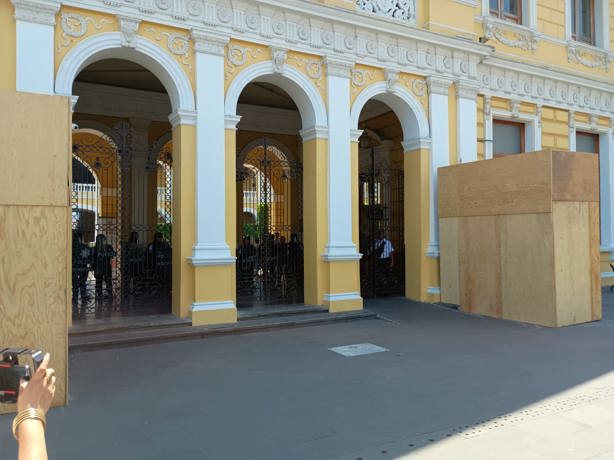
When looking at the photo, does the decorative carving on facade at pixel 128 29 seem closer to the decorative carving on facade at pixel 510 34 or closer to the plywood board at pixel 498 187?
the plywood board at pixel 498 187

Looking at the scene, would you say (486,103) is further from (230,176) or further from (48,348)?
(48,348)

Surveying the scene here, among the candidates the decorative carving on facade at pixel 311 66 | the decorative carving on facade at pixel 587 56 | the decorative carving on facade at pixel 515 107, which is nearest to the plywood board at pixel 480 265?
the decorative carving on facade at pixel 311 66

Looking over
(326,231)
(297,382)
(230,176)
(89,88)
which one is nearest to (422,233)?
(326,231)

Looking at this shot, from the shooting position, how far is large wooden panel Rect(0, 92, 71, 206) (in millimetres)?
4648

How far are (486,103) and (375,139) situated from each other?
3.80 meters

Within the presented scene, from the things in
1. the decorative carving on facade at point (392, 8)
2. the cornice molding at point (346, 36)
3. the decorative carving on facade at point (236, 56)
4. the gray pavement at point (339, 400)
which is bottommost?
the gray pavement at point (339, 400)

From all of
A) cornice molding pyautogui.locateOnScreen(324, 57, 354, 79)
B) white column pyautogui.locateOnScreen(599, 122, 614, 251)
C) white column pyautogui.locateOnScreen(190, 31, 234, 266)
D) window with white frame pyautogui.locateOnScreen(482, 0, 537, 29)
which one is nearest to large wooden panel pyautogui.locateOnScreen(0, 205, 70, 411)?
white column pyautogui.locateOnScreen(190, 31, 234, 266)

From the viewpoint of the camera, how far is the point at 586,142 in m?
14.8

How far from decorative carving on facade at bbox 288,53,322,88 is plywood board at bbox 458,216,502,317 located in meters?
3.90

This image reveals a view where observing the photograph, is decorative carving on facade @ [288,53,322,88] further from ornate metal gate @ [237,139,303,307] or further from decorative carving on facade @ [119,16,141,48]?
decorative carving on facade @ [119,16,141,48]

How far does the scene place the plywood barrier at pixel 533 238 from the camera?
8.77 m

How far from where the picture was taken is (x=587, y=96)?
46.8 feet

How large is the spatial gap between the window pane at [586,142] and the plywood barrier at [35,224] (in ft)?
45.3

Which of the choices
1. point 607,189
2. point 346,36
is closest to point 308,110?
point 346,36
